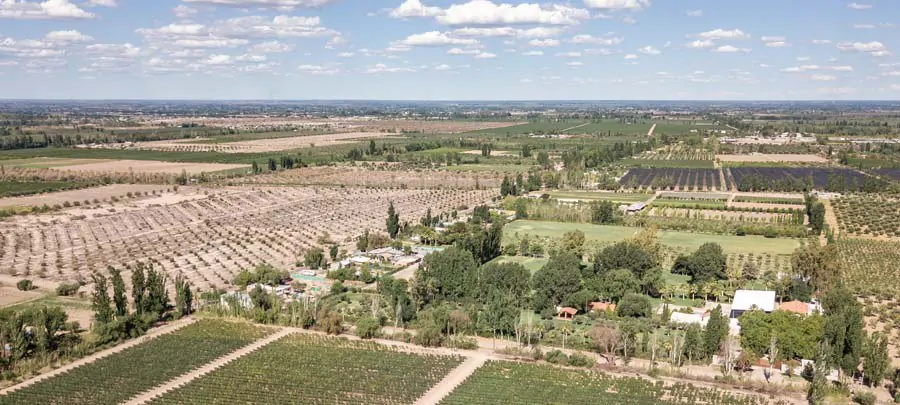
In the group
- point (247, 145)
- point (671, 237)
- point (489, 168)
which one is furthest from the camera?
point (247, 145)

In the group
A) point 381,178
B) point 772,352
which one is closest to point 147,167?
point 381,178

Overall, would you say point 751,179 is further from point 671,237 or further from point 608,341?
point 608,341

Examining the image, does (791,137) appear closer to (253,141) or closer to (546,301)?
→ (253,141)

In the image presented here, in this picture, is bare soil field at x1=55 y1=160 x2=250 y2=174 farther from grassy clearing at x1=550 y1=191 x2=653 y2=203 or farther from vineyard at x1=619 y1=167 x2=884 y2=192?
vineyard at x1=619 y1=167 x2=884 y2=192

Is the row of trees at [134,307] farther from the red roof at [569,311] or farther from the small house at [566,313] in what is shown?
the red roof at [569,311]

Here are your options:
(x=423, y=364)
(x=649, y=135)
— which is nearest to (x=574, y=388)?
(x=423, y=364)

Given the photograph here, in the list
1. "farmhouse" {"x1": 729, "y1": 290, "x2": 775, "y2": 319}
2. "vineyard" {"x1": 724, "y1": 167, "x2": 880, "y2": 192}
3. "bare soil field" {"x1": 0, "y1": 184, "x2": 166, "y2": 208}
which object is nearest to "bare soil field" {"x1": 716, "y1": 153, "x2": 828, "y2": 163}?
"vineyard" {"x1": 724, "y1": 167, "x2": 880, "y2": 192}

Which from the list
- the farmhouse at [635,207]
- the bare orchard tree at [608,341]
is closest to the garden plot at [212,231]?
the farmhouse at [635,207]
